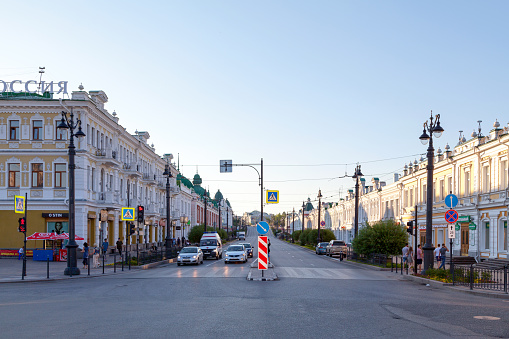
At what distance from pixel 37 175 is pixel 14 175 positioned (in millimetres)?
1918

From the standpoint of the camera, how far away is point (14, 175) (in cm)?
4441

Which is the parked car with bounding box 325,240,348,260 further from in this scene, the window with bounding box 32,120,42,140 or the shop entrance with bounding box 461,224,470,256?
the window with bounding box 32,120,42,140

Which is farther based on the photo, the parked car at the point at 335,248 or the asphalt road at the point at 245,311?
the parked car at the point at 335,248

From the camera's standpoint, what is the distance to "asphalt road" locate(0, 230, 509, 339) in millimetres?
11273

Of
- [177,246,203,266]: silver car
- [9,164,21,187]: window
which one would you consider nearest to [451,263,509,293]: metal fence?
[177,246,203,266]: silver car

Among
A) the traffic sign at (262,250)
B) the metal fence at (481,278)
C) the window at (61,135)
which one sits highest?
the window at (61,135)

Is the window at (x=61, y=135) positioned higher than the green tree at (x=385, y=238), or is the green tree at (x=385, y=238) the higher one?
the window at (x=61, y=135)

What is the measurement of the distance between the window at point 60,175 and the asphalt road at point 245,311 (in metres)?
22.8

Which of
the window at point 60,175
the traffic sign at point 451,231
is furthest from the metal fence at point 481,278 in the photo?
the window at point 60,175

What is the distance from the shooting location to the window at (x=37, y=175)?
44.3 meters

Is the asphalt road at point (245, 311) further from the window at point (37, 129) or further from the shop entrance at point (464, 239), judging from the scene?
the window at point (37, 129)

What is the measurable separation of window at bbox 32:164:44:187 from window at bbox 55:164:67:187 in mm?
1229

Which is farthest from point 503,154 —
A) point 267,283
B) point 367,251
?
point 267,283

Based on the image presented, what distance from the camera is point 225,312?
546 inches
